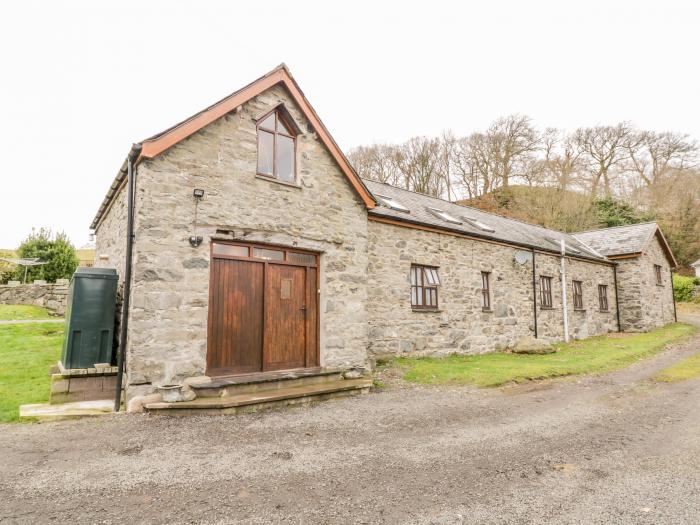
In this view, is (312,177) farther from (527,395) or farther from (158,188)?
(527,395)

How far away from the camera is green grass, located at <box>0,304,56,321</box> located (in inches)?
622

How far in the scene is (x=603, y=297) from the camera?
791 inches

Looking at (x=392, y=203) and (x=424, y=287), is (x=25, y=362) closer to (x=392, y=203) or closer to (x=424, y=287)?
(x=424, y=287)

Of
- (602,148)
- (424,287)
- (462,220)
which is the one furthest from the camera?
(602,148)

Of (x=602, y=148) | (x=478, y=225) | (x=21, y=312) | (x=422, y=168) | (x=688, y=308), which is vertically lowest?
(x=21, y=312)

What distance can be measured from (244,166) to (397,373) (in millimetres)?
5896

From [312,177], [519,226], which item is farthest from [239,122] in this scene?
[519,226]

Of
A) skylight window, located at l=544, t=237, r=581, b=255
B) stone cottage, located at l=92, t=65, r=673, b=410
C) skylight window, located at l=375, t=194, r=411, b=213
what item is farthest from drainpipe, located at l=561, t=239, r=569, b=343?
skylight window, located at l=375, t=194, r=411, b=213

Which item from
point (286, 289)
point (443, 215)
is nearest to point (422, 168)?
point (443, 215)

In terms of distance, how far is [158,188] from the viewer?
6957 mm

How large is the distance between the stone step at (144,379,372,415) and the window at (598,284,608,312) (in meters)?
16.7

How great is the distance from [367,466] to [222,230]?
5.02 metres

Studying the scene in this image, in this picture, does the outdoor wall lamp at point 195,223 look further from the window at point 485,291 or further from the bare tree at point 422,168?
the bare tree at point 422,168

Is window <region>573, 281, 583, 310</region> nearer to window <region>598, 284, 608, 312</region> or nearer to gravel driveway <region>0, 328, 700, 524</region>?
window <region>598, 284, 608, 312</region>
